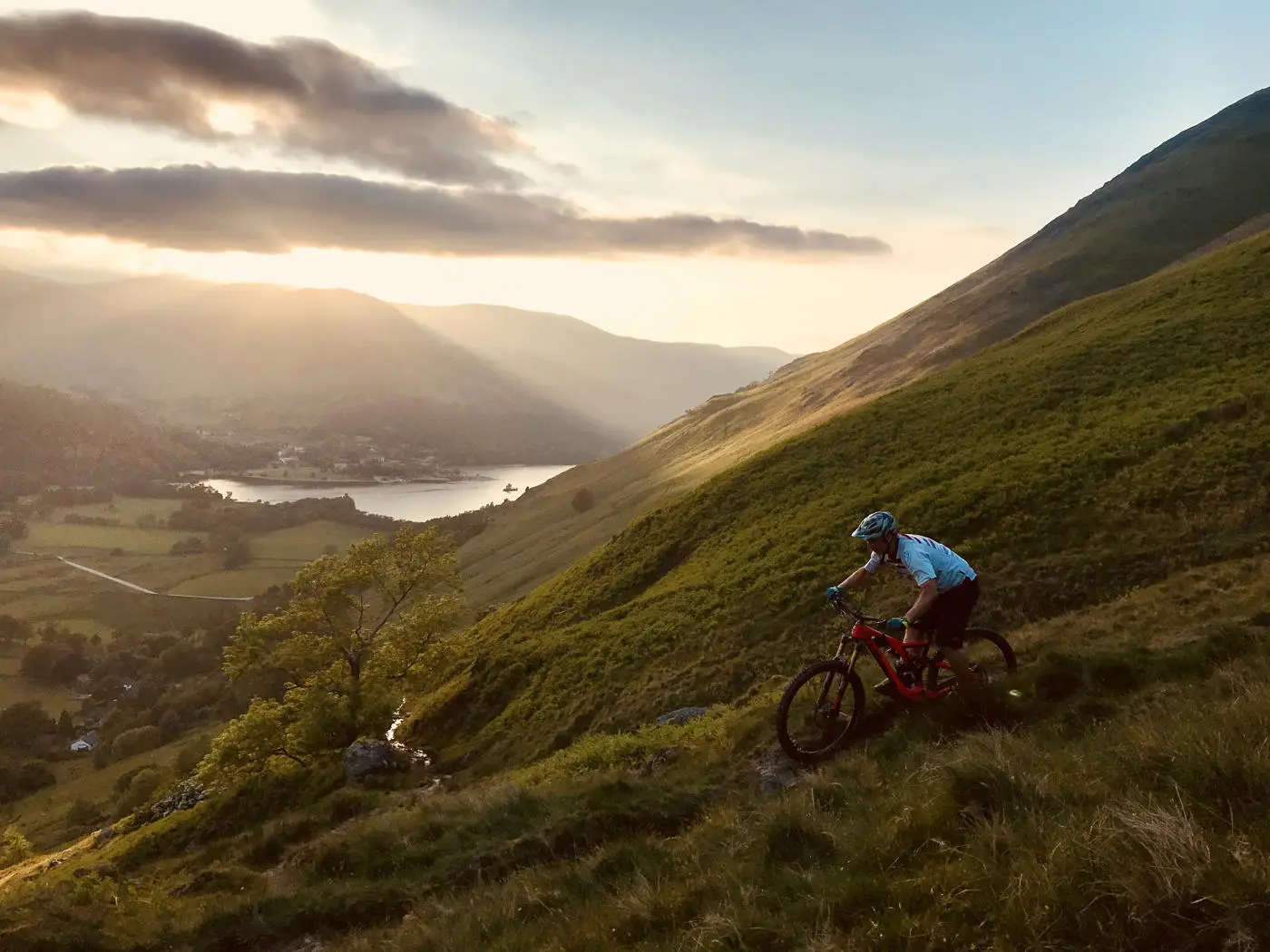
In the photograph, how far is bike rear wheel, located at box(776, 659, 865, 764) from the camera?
1159 centimetres

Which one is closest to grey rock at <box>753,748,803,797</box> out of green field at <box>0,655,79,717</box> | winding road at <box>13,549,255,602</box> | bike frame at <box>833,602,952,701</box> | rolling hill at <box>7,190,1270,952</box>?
rolling hill at <box>7,190,1270,952</box>

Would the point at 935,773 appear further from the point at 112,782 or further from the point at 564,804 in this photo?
the point at 112,782

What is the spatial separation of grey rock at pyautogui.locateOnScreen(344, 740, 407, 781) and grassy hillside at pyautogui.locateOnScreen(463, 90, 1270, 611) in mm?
38318

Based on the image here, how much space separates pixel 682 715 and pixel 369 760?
13.8 m

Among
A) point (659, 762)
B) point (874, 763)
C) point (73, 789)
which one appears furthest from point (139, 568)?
point (874, 763)

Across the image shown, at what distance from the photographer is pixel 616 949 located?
655 centimetres

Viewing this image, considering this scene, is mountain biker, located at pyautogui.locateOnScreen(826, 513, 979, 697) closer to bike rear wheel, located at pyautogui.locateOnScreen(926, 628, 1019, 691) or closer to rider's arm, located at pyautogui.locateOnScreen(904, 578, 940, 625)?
rider's arm, located at pyautogui.locateOnScreen(904, 578, 940, 625)

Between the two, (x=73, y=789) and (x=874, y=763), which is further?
(x=73, y=789)

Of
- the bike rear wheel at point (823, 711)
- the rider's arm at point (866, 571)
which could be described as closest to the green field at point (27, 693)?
the bike rear wheel at point (823, 711)

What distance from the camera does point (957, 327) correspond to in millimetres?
90062

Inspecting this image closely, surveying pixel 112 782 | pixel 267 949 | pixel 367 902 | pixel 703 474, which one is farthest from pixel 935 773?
pixel 112 782

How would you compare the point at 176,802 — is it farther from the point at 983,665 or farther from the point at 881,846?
the point at 881,846

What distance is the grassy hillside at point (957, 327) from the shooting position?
258ft

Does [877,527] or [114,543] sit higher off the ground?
[877,527]
